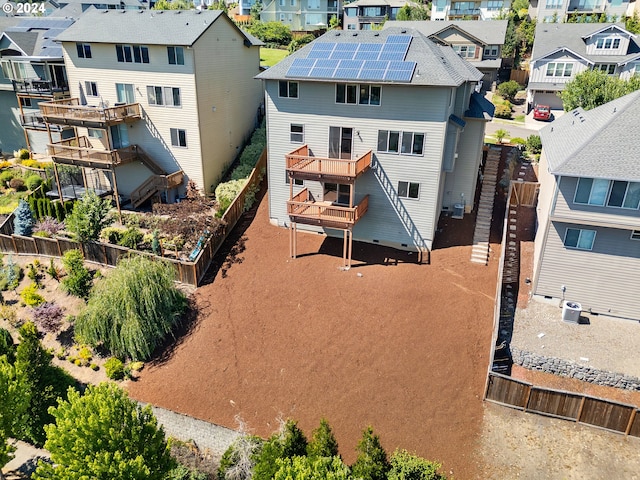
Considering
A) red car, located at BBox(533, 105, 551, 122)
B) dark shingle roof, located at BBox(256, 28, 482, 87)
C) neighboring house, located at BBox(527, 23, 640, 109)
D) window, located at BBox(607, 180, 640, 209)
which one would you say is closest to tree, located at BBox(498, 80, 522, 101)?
neighboring house, located at BBox(527, 23, 640, 109)

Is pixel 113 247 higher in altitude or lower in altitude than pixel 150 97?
lower

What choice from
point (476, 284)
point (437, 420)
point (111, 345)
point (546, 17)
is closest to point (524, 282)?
point (476, 284)

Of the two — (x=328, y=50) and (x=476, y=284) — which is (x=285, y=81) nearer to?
(x=328, y=50)

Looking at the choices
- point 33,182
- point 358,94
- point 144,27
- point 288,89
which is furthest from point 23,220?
point 358,94

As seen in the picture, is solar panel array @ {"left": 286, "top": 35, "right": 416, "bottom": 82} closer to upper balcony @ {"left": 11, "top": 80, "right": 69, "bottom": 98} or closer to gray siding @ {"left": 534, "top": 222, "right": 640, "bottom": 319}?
gray siding @ {"left": 534, "top": 222, "right": 640, "bottom": 319}

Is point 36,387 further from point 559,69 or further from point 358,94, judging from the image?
point 559,69

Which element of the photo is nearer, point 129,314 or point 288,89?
point 129,314

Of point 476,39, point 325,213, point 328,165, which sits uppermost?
point 476,39
